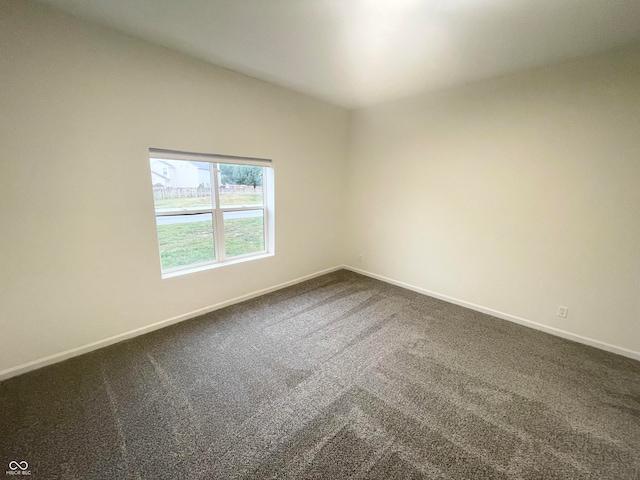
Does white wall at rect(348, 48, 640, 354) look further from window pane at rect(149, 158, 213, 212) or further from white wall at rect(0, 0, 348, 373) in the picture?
window pane at rect(149, 158, 213, 212)

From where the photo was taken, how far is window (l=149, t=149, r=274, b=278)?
261 cm

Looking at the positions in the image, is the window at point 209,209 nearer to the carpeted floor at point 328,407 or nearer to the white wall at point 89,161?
the white wall at point 89,161

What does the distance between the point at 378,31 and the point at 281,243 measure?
2507mm

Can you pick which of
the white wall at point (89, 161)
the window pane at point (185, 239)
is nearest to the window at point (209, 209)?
the window pane at point (185, 239)

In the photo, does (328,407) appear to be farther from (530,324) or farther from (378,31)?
(378,31)

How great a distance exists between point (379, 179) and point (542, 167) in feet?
6.21

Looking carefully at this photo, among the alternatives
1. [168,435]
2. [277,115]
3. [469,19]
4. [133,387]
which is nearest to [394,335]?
[168,435]

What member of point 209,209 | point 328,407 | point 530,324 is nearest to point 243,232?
point 209,209

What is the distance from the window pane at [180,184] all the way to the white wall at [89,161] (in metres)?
0.17

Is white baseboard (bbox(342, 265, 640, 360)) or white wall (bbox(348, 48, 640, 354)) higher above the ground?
white wall (bbox(348, 48, 640, 354))

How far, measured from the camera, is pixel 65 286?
2.10 metres

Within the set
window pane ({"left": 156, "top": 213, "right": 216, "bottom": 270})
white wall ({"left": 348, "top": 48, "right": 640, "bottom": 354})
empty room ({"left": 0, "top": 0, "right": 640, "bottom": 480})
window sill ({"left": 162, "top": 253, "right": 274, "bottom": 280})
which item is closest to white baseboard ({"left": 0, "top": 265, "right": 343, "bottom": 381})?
empty room ({"left": 0, "top": 0, "right": 640, "bottom": 480})

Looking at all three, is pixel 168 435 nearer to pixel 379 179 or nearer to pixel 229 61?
pixel 229 61

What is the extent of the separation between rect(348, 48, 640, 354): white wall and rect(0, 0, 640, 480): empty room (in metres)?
0.02
